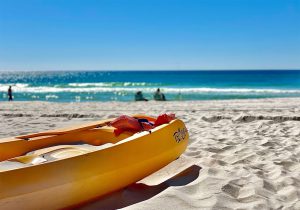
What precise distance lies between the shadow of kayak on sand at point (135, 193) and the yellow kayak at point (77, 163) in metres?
0.06

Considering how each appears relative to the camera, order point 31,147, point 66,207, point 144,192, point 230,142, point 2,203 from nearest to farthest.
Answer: point 2,203
point 66,207
point 144,192
point 31,147
point 230,142

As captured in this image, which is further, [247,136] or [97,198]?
[247,136]

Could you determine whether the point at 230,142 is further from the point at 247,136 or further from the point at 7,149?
the point at 7,149

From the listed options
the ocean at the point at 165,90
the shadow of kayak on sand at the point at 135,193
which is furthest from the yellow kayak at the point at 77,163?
the ocean at the point at 165,90

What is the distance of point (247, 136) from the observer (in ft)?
19.4

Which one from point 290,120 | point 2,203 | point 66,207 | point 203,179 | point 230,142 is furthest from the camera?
point 290,120

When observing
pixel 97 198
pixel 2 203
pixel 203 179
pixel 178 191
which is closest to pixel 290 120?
pixel 203 179

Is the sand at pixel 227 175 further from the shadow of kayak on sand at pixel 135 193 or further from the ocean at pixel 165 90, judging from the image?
the ocean at pixel 165 90

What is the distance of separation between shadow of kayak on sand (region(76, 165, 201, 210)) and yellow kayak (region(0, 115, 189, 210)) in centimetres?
6

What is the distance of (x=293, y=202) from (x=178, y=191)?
1.00m

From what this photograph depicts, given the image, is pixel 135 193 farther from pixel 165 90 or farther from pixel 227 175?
pixel 165 90

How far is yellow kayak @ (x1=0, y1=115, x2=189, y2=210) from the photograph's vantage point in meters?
2.66

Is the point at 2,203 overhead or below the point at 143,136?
below

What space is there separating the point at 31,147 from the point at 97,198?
1.46 meters
